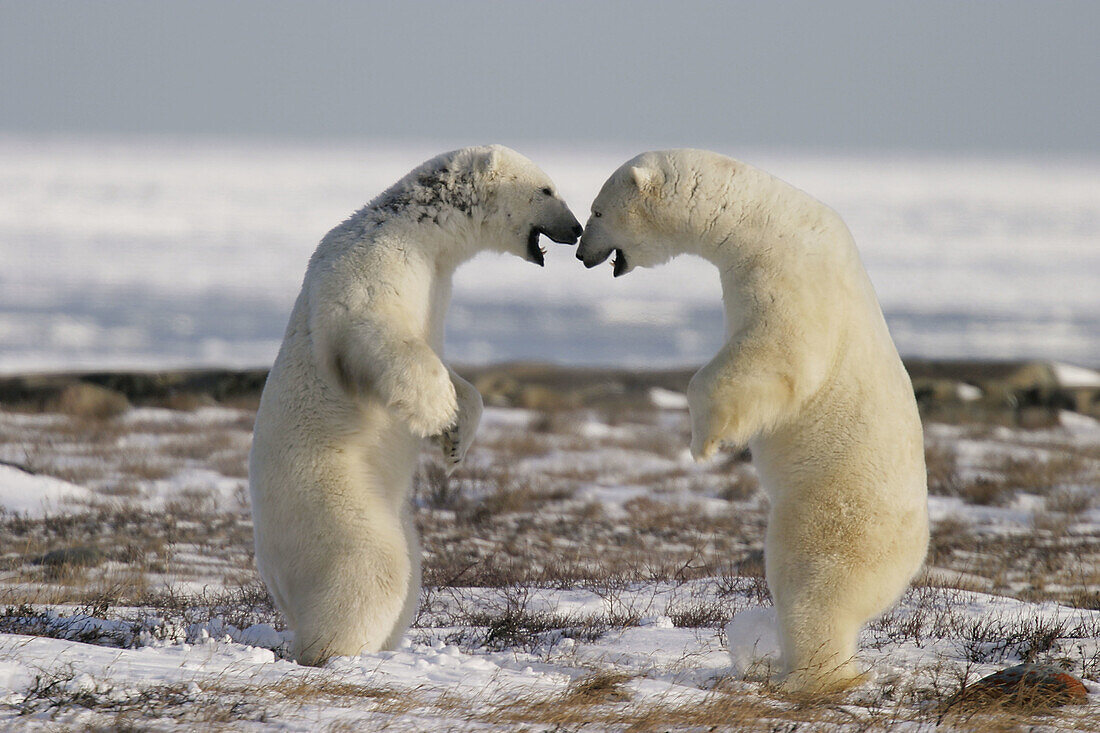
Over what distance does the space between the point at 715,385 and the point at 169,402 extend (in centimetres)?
1255

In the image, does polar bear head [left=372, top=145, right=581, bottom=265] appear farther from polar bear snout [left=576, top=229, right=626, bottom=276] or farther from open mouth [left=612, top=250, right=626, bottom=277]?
open mouth [left=612, top=250, right=626, bottom=277]

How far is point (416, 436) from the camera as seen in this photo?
14.4 ft

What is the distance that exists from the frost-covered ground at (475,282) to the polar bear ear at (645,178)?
1931 centimetres

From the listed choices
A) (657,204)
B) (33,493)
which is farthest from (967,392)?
(657,204)

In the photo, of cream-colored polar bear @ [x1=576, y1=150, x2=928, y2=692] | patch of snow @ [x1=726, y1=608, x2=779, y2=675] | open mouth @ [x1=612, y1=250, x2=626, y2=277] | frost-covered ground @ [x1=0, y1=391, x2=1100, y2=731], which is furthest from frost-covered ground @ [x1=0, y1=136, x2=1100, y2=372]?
cream-colored polar bear @ [x1=576, y1=150, x2=928, y2=692]

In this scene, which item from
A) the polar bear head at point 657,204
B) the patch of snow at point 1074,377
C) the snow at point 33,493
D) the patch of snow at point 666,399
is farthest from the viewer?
the patch of snow at point 1074,377

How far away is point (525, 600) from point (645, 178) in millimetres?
2085

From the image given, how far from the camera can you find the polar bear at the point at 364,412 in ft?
13.1

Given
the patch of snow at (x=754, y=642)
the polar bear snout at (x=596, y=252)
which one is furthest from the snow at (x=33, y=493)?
the patch of snow at (x=754, y=642)

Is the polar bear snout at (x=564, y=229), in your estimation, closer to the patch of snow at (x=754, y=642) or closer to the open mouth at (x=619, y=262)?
the open mouth at (x=619, y=262)

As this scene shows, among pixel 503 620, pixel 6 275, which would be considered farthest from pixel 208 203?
pixel 503 620

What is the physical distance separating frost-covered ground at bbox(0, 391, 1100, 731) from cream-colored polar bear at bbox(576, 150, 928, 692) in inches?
13.4

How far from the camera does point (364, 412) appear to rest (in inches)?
164

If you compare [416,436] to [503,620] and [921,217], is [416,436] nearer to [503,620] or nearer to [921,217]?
[503,620]
